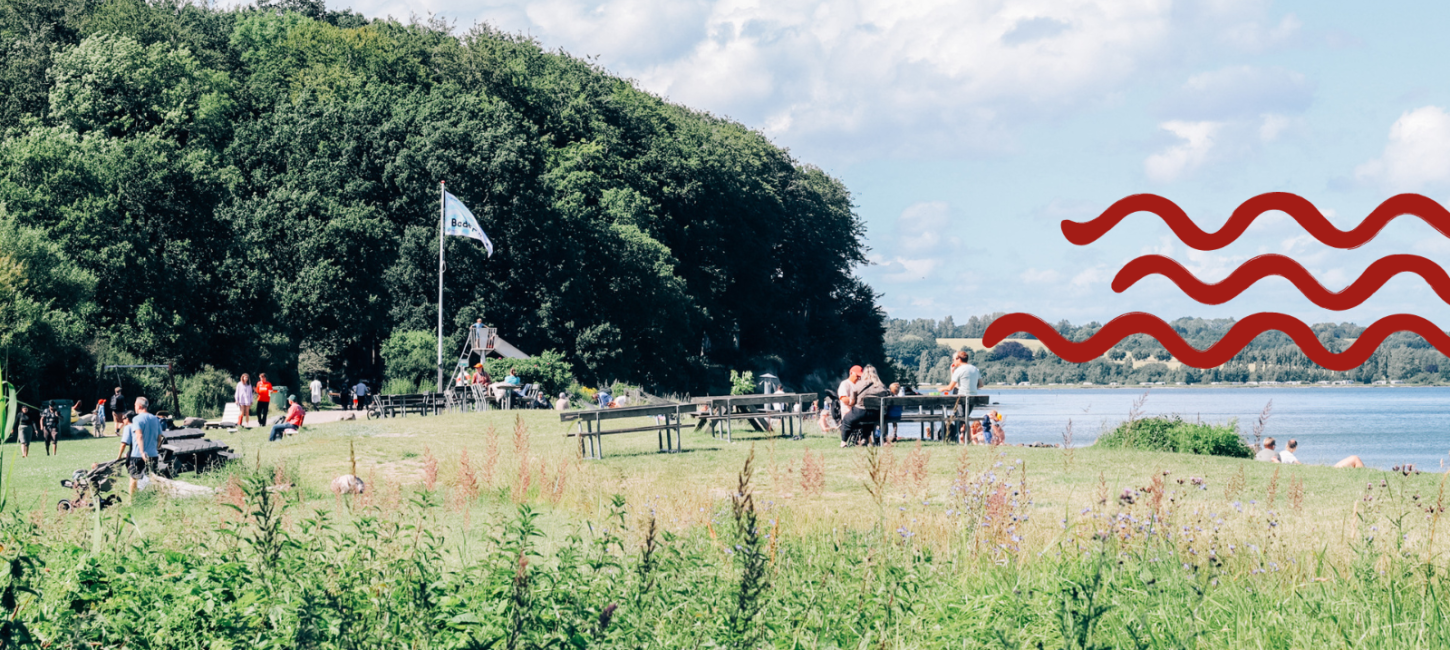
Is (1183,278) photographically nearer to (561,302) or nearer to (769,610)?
(769,610)

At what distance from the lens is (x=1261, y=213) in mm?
3428

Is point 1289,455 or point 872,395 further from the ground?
point 872,395

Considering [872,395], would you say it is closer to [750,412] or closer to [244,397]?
[750,412]

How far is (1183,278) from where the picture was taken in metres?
3.46

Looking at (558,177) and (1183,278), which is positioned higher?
(558,177)

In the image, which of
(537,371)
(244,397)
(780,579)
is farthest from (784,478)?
(537,371)

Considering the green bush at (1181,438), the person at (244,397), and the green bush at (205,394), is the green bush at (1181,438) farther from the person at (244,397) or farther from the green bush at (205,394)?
the green bush at (205,394)

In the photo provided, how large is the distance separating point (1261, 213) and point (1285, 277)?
7.8 inches

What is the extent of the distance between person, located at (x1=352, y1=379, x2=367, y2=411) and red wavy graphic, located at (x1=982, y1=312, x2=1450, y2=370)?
40282 mm

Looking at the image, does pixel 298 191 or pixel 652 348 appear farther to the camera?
pixel 652 348

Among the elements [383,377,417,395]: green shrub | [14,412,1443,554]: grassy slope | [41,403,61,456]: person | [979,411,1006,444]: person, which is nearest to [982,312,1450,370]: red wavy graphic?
[14,412,1443,554]: grassy slope

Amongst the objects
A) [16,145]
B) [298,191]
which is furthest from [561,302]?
[16,145]

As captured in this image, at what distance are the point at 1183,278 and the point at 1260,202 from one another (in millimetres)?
309

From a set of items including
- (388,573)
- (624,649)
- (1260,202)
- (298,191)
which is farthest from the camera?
(298,191)
